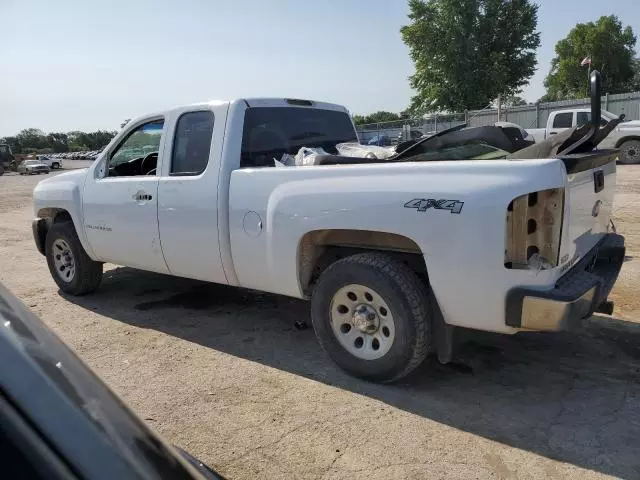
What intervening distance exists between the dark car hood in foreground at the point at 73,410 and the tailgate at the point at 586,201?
2.64m

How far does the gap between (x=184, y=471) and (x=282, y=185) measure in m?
2.90

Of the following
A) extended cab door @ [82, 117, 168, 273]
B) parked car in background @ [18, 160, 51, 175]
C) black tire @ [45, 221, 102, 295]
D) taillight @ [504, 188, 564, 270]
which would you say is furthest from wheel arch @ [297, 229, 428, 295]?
parked car in background @ [18, 160, 51, 175]

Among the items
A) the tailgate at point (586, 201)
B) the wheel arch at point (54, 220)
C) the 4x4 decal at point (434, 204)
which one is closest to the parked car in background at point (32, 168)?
the wheel arch at point (54, 220)

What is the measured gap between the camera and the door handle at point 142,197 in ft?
16.1

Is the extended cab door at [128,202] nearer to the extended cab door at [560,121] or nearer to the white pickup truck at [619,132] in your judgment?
the white pickup truck at [619,132]

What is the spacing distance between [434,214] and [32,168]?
47328 millimetres

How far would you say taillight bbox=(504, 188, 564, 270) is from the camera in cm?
301

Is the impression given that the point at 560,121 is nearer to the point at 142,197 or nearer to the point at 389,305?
the point at 142,197

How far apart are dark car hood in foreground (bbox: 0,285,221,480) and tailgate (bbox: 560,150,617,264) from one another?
8.66 feet

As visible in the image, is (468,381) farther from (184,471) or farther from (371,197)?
(184,471)

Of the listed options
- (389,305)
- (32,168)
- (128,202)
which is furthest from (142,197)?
(32,168)

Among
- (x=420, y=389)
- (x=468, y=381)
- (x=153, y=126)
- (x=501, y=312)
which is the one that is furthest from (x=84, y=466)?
(x=153, y=126)

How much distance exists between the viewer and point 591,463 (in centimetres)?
279

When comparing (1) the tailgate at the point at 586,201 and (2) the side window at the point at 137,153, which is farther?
(2) the side window at the point at 137,153
